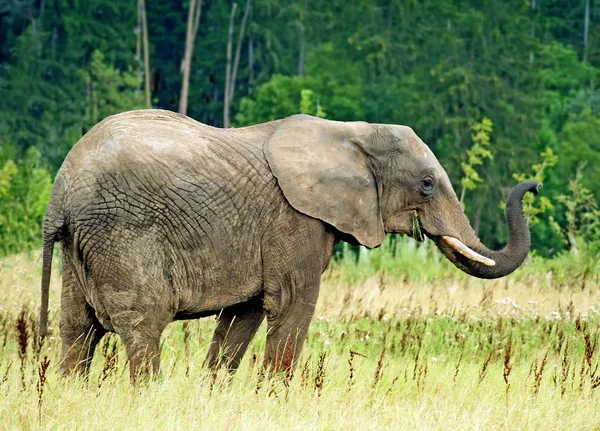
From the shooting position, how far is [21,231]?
21.0 metres

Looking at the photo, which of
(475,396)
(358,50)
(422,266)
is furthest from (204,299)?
(358,50)

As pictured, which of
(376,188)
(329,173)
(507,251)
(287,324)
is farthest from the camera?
(507,251)

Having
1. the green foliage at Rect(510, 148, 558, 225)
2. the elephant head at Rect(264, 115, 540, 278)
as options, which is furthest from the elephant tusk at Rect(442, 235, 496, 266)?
the green foliage at Rect(510, 148, 558, 225)

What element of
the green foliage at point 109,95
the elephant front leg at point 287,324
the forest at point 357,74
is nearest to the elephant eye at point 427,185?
the elephant front leg at point 287,324

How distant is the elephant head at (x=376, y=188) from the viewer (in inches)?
368

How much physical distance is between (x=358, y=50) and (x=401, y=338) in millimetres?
35640

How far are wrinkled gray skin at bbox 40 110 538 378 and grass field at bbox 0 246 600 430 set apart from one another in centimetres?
32

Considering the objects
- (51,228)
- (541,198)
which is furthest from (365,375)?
(541,198)

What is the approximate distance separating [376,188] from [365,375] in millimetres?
1386

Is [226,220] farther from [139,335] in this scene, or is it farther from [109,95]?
[109,95]

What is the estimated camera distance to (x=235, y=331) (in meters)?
9.80

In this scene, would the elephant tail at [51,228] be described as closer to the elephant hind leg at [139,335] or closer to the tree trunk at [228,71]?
the elephant hind leg at [139,335]

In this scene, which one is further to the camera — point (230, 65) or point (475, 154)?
point (230, 65)

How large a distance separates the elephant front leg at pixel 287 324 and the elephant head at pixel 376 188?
0.53 m
